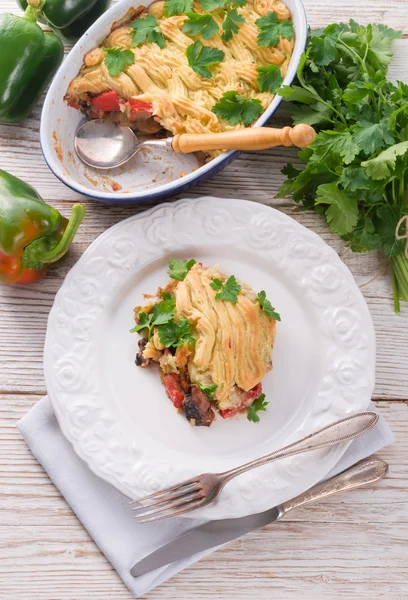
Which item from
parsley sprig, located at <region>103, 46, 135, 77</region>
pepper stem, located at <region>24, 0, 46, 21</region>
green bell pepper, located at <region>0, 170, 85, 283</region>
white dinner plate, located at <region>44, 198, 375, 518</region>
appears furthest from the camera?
pepper stem, located at <region>24, 0, 46, 21</region>

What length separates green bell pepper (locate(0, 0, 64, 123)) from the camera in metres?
3.45

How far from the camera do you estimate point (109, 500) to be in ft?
10.5

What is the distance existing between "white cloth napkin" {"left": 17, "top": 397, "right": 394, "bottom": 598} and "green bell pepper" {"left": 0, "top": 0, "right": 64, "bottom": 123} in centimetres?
154

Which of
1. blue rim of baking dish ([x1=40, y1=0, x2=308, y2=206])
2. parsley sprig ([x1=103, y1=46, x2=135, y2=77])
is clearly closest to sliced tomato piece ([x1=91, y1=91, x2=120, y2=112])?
parsley sprig ([x1=103, y1=46, x2=135, y2=77])

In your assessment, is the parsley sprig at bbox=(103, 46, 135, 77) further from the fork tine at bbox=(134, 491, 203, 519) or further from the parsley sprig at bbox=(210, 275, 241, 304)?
the fork tine at bbox=(134, 491, 203, 519)

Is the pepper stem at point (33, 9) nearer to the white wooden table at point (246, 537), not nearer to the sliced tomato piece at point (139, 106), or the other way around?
the sliced tomato piece at point (139, 106)

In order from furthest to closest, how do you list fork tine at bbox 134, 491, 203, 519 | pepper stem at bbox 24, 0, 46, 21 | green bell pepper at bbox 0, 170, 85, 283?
pepper stem at bbox 24, 0, 46, 21
green bell pepper at bbox 0, 170, 85, 283
fork tine at bbox 134, 491, 203, 519

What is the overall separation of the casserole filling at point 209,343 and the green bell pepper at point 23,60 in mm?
1322

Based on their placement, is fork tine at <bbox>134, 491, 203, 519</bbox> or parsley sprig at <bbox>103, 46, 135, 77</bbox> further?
parsley sprig at <bbox>103, 46, 135, 77</bbox>

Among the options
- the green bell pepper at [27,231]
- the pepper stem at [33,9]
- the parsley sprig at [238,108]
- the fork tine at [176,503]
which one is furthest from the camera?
the pepper stem at [33,9]

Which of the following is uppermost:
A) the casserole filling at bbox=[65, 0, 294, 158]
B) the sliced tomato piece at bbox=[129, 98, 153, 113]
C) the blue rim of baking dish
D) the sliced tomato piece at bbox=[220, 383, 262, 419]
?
the casserole filling at bbox=[65, 0, 294, 158]

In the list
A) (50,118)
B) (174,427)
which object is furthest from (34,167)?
(174,427)

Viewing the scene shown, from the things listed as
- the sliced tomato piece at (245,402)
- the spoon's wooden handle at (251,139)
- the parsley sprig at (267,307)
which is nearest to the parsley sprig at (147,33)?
the spoon's wooden handle at (251,139)

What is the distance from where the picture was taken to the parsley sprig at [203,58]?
3400 mm
